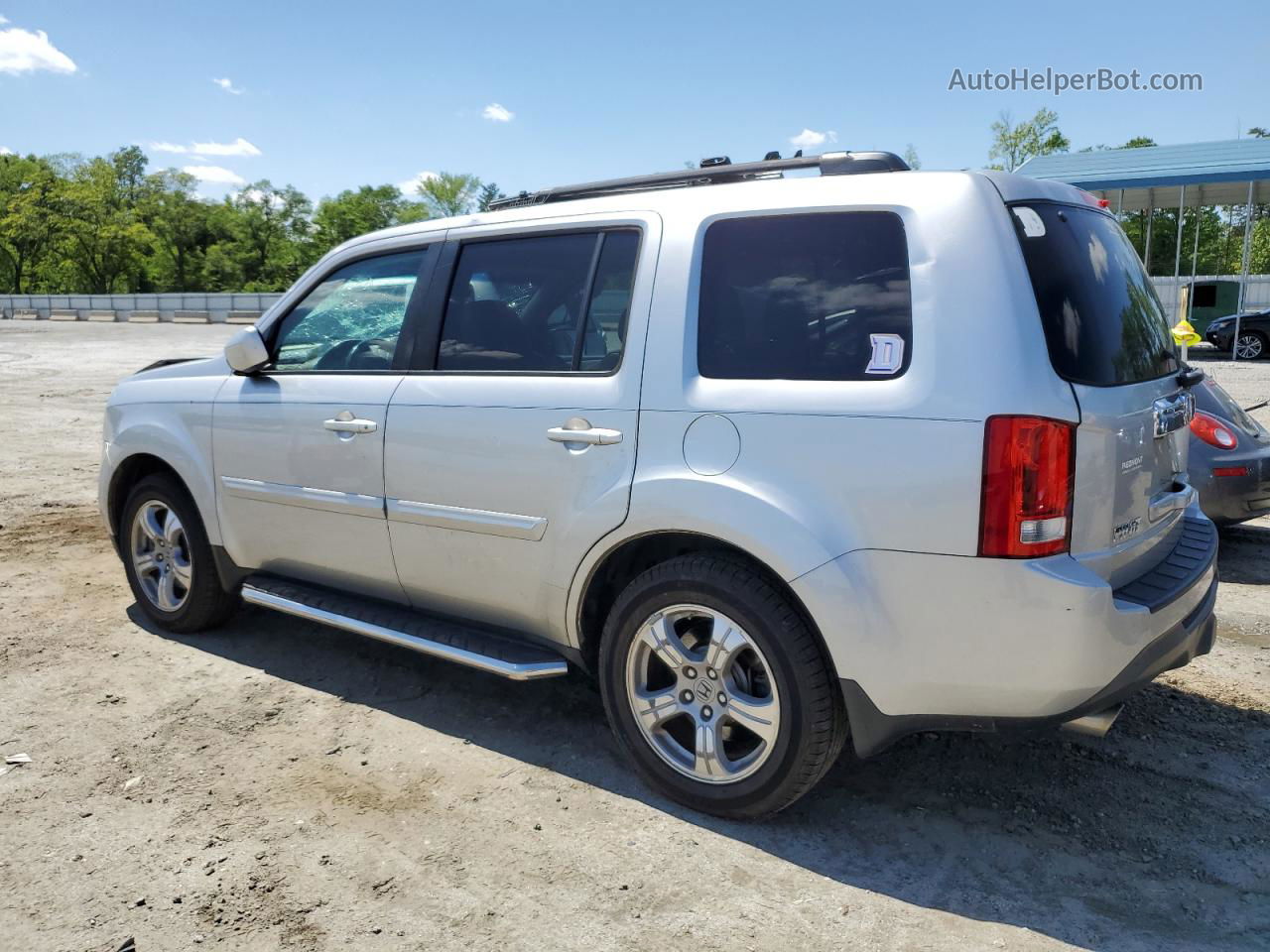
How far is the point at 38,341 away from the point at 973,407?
34.8 metres

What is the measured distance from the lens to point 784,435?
2947 millimetres

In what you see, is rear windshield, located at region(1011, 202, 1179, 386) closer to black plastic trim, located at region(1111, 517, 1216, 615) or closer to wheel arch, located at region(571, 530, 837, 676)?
black plastic trim, located at region(1111, 517, 1216, 615)

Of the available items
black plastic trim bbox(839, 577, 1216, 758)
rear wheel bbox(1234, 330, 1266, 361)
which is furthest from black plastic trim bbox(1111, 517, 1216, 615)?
rear wheel bbox(1234, 330, 1266, 361)

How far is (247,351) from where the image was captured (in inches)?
174

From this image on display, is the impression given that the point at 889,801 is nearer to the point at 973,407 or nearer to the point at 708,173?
the point at 973,407

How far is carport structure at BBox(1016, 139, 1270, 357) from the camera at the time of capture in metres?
23.0

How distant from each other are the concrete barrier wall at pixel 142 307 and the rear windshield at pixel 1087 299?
1830 inches

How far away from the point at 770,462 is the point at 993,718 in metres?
0.94

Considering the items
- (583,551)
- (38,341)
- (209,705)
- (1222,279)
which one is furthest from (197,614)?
(38,341)

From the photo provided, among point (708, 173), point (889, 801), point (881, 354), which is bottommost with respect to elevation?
point (889, 801)

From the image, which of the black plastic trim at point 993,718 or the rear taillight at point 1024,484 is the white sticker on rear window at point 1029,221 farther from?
the black plastic trim at point 993,718

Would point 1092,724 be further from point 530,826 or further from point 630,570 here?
point 530,826

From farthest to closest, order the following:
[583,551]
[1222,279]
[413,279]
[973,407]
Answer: [1222,279], [413,279], [583,551], [973,407]

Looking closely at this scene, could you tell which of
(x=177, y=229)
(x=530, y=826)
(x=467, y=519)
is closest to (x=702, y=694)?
(x=530, y=826)
